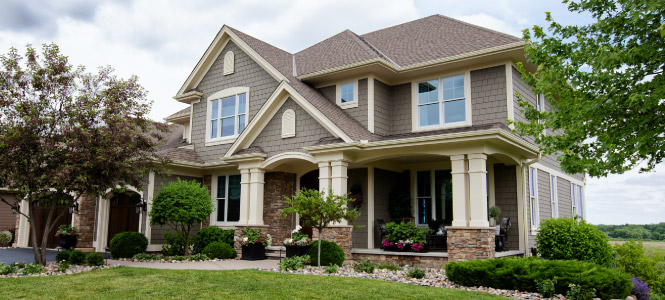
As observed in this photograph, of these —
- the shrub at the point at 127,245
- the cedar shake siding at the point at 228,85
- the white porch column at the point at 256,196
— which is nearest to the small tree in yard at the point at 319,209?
the white porch column at the point at 256,196

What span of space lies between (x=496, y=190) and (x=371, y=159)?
3.64 metres

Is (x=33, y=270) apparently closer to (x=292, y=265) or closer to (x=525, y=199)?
(x=292, y=265)

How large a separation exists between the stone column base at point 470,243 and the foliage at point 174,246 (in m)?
8.75

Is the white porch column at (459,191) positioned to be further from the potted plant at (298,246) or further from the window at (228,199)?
the window at (228,199)

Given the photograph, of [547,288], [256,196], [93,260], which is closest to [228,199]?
[256,196]

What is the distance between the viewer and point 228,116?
18719 mm

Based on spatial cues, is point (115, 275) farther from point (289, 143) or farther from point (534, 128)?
point (534, 128)

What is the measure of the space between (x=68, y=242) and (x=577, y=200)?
1859 centimetres

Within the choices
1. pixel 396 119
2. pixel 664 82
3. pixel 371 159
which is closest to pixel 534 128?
pixel 664 82

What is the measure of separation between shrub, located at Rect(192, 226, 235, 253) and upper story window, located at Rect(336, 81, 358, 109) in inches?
218

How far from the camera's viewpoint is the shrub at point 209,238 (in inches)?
629

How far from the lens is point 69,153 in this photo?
12.2m

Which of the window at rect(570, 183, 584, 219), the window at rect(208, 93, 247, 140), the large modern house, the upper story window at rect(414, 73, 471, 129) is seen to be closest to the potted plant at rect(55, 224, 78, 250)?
the large modern house

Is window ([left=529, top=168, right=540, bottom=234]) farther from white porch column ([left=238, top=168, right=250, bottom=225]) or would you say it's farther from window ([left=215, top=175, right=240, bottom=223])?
window ([left=215, top=175, right=240, bottom=223])
